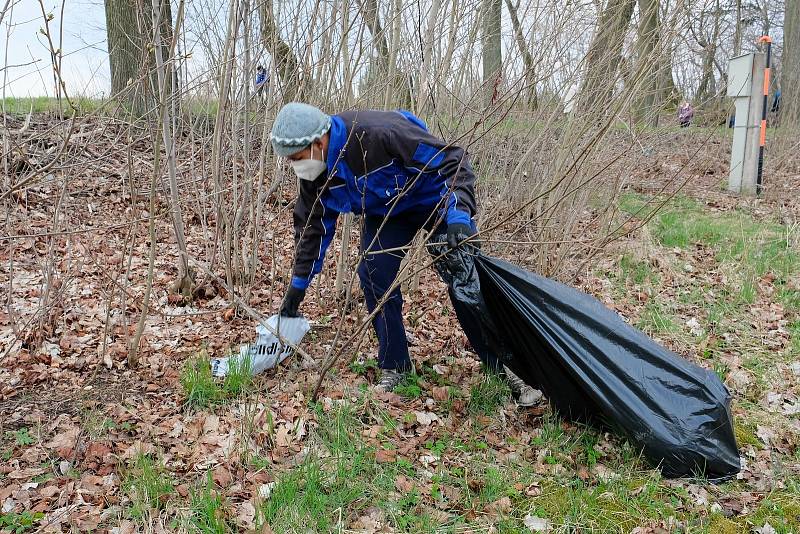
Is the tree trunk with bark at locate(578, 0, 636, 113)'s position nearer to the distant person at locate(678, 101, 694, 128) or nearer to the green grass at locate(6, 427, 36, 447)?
the distant person at locate(678, 101, 694, 128)

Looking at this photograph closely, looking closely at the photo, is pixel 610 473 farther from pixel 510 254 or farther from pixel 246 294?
pixel 246 294

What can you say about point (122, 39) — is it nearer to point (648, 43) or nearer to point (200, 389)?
point (200, 389)

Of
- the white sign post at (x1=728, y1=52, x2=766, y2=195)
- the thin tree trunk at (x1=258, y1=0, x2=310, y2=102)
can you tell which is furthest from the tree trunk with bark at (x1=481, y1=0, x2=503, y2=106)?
the white sign post at (x1=728, y1=52, x2=766, y2=195)

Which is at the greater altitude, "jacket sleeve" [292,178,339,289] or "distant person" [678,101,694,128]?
"distant person" [678,101,694,128]

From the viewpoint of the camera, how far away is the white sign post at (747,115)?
25.8 ft

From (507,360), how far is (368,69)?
2.28m

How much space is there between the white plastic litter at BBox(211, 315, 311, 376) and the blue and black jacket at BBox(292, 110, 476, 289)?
59 cm

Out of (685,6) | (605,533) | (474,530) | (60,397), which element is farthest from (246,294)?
(685,6)

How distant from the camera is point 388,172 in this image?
2953 mm

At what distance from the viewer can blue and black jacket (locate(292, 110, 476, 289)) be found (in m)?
2.87

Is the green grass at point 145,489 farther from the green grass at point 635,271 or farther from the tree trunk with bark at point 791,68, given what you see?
the tree trunk with bark at point 791,68

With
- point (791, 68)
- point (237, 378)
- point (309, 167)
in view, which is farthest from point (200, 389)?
point (791, 68)

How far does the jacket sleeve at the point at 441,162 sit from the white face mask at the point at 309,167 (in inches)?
12.5

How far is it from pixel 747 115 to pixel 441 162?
672 cm
